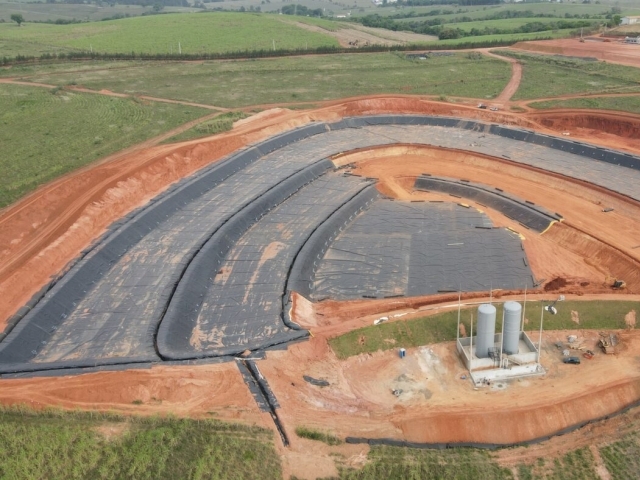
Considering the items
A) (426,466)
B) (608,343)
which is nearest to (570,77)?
(608,343)

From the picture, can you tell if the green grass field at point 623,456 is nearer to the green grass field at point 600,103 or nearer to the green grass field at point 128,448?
the green grass field at point 128,448

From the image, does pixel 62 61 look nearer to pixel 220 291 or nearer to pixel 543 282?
pixel 220 291

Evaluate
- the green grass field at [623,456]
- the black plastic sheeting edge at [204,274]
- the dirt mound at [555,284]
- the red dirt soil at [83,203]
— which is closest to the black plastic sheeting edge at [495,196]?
the dirt mound at [555,284]

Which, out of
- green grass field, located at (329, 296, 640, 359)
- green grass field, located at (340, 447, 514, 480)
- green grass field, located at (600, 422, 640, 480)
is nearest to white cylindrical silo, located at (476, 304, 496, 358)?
green grass field, located at (329, 296, 640, 359)

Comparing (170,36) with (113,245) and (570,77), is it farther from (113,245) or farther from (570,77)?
(113,245)

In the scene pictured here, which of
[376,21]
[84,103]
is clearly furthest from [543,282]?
[376,21]

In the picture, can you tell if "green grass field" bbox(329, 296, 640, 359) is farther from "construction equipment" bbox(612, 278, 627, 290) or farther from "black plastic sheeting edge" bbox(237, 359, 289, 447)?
"black plastic sheeting edge" bbox(237, 359, 289, 447)
